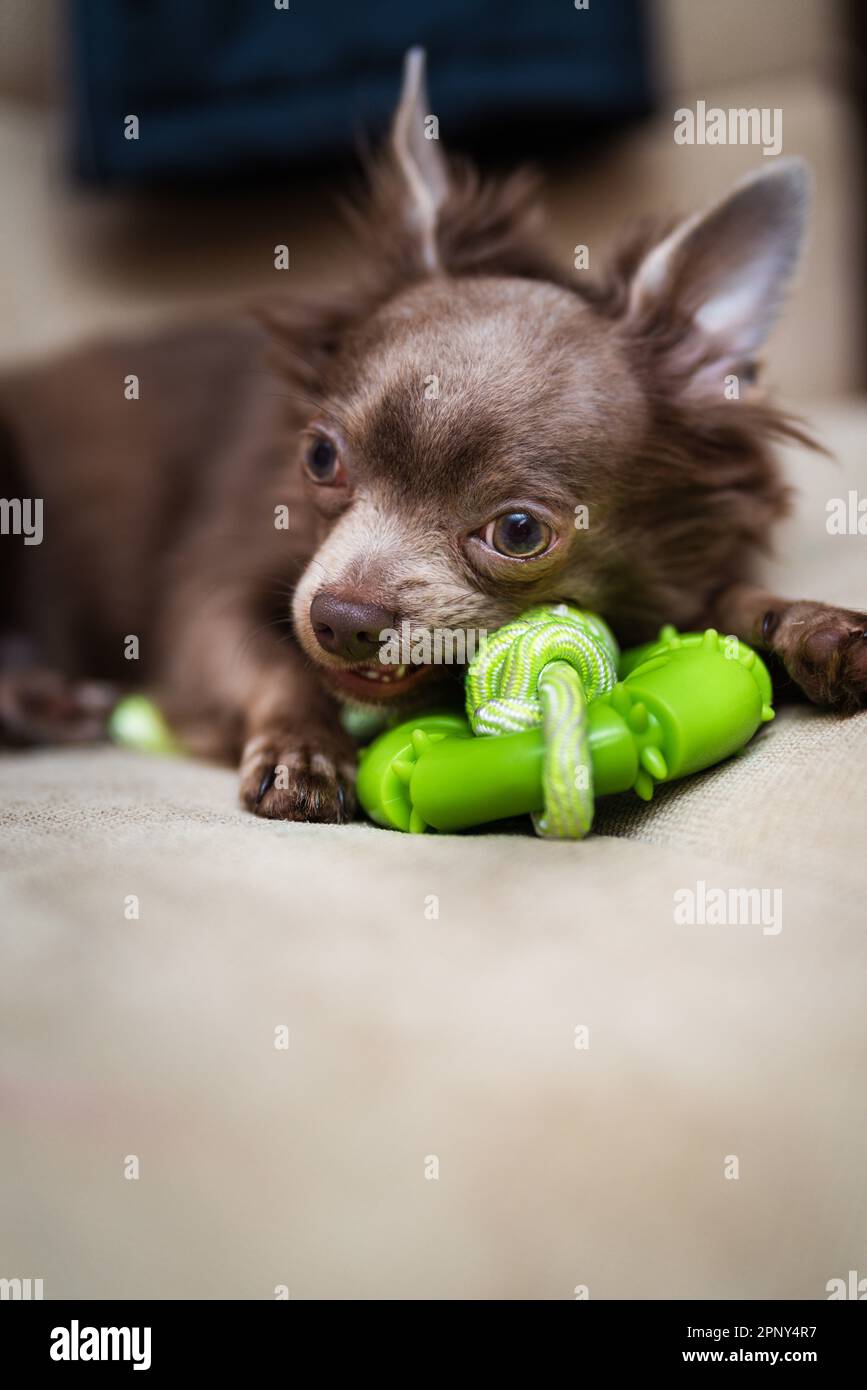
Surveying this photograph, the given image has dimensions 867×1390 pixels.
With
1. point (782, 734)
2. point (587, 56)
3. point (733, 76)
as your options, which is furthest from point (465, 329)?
point (733, 76)

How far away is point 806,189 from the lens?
2.15 m

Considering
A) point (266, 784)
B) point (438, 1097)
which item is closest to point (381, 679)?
point (266, 784)

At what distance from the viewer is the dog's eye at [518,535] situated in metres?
1.92

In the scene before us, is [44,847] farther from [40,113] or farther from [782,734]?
[40,113]

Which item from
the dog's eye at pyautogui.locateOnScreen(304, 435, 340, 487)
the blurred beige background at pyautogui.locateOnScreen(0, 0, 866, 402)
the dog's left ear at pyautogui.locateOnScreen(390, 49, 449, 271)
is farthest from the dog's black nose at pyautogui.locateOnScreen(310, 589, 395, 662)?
the blurred beige background at pyautogui.locateOnScreen(0, 0, 866, 402)

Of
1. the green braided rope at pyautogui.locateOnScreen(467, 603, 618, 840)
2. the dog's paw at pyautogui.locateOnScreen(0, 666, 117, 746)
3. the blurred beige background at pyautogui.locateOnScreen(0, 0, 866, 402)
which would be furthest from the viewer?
the blurred beige background at pyautogui.locateOnScreen(0, 0, 866, 402)

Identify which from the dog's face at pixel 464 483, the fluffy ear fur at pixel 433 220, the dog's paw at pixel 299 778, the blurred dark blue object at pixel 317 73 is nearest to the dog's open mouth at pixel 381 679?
the dog's face at pixel 464 483

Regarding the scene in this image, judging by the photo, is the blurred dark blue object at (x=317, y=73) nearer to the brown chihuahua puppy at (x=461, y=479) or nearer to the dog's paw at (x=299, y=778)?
the brown chihuahua puppy at (x=461, y=479)

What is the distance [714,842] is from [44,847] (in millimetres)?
913

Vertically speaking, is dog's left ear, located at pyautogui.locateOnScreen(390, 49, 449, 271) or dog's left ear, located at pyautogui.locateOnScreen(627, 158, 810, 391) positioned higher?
dog's left ear, located at pyautogui.locateOnScreen(390, 49, 449, 271)

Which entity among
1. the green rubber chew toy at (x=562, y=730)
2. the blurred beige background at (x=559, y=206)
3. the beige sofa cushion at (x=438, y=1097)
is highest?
the blurred beige background at (x=559, y=206)

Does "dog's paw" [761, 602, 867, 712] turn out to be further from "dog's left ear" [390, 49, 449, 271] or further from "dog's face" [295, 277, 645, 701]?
"dog's left ear" [390, 49, 449, 271]

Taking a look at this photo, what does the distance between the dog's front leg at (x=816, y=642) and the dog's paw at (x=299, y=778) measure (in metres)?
0.74

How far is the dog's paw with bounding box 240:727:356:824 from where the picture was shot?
A: 1.86 m
